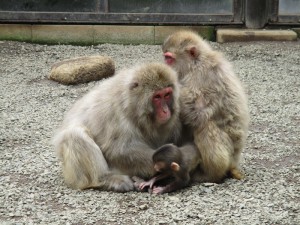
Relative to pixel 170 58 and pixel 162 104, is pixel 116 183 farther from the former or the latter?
pixel 170 58

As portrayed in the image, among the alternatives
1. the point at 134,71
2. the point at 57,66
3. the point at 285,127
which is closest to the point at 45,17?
the point at 57,66

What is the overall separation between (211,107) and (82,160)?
3.52 ft

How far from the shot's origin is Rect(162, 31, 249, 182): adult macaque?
4.59 metres

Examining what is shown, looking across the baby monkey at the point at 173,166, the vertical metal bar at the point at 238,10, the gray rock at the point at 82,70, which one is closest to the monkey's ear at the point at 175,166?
the baby monkey at the point at 173,166

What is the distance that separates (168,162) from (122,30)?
22.2 feet

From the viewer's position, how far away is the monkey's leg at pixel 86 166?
4.62m

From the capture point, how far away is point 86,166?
465 centimetres

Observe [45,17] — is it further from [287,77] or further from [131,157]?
[131,157]

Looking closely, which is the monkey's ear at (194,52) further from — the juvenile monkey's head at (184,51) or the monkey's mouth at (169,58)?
the monkey's mouth at (169,58)

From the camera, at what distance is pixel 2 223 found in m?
4.16

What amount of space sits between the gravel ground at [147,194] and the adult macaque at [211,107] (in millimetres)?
216

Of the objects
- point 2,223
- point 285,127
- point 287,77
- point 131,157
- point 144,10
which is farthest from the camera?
point 144,10

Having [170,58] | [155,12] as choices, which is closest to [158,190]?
[170,58]

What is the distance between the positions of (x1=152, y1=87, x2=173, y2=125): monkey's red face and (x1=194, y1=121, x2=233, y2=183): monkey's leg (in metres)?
0.35
